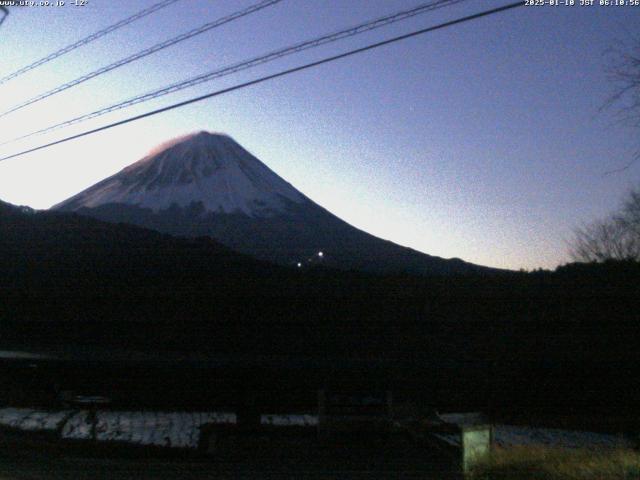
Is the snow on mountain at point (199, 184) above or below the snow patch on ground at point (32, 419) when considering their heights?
above

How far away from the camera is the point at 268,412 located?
13297mm

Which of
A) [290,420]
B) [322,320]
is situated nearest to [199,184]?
[322,320]

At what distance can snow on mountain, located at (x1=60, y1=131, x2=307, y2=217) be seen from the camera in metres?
51.0

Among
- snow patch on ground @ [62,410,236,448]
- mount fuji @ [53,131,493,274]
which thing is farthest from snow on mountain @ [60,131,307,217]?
snow patch on ground @ [62,410,236,448]

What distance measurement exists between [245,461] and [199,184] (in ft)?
158

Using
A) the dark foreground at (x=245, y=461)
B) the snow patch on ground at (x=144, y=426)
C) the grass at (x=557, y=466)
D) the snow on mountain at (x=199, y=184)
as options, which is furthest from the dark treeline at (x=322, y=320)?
the snow on mountain at (x=199, y=184)

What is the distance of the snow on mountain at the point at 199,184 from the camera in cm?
5103

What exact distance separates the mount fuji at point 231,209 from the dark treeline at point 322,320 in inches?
218

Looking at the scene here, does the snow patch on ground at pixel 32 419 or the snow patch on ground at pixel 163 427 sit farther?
the snow patch on ground at pixel 32 419

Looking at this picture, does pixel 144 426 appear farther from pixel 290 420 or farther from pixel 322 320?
pixel 322 320

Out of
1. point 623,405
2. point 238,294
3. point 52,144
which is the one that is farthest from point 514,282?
point 52,144

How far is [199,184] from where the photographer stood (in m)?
56.3

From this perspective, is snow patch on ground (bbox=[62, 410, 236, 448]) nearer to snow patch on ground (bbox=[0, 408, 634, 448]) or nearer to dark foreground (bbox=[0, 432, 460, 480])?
snow patch on ground (bbox=[0, 408, 634, 448])

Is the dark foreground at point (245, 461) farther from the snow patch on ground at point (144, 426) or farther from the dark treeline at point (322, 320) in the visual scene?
the dark treeline at point (322, 320)
